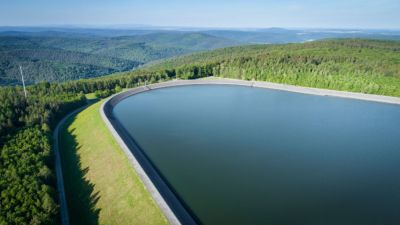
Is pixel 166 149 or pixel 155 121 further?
pixel 155 121

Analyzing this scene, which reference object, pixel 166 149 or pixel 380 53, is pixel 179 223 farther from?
pixel 380 53

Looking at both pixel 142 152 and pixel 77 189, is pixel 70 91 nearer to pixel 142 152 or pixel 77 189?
pixel 142 152

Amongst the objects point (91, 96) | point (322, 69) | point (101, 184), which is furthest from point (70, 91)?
point (322, 69)

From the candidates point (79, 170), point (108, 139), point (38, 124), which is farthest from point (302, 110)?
point (38, 124)

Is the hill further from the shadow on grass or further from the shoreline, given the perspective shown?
the shadow on grass

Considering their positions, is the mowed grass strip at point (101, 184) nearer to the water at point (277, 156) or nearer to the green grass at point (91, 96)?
the water at point (277, 156)

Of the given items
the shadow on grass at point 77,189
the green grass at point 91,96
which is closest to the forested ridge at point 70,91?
the green grass at point 91,96

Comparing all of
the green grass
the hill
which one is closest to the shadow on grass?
the green grass
